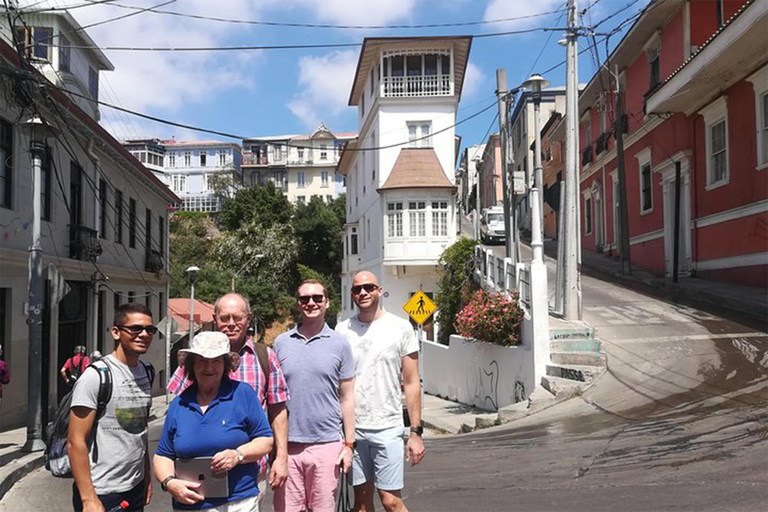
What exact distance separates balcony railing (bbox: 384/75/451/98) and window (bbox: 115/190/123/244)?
562 inches

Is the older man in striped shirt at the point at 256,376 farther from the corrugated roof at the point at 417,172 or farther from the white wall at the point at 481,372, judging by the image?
the corrugated roof at the point at 417,172

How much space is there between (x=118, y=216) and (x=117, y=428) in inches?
806

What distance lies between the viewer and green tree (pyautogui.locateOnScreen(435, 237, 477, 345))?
2134cm

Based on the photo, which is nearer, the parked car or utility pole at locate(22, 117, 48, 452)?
utility pole at locate(22, 117, 48, 452)

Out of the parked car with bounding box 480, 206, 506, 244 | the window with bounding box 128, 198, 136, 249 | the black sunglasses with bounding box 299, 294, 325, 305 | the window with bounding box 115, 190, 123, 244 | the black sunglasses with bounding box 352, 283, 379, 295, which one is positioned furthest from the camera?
the parked car with bounding box 480, 206, 506, 244

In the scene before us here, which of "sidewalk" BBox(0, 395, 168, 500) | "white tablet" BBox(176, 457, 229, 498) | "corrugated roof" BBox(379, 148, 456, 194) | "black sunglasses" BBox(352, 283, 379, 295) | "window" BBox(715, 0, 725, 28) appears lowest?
"sidewalk" BBox(0, 395, 168, 500)

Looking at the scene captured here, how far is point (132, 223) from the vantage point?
2469 centimetres

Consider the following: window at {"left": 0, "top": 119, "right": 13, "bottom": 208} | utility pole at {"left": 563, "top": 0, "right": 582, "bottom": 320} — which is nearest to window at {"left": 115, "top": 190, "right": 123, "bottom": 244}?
window at {"left": 0, "top": 119, "right": 13, "bottom": 208}

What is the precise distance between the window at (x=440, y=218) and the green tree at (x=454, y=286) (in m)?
8.50

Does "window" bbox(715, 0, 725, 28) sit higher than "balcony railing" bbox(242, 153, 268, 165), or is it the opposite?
"balcony railing" bbox(242, 153, 268, 165)

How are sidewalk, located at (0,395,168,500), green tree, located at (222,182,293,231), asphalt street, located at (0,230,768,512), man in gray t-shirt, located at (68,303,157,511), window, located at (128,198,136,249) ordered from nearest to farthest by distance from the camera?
man in gray t-shirt, located at (68,303,157,511) < asphalt street, located at (0,230,768,512) < sidewalk, located at (0,395,168,500) < window, located at (128,198,136,249) < green tree, located at (222,182,293,231)

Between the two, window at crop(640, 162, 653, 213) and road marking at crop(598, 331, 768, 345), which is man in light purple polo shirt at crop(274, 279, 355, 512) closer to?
road marking at crop(598, 331, 768, 345)

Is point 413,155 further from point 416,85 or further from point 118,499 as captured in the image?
point 118,499

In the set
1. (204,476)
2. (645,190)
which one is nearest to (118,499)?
(204,476)
